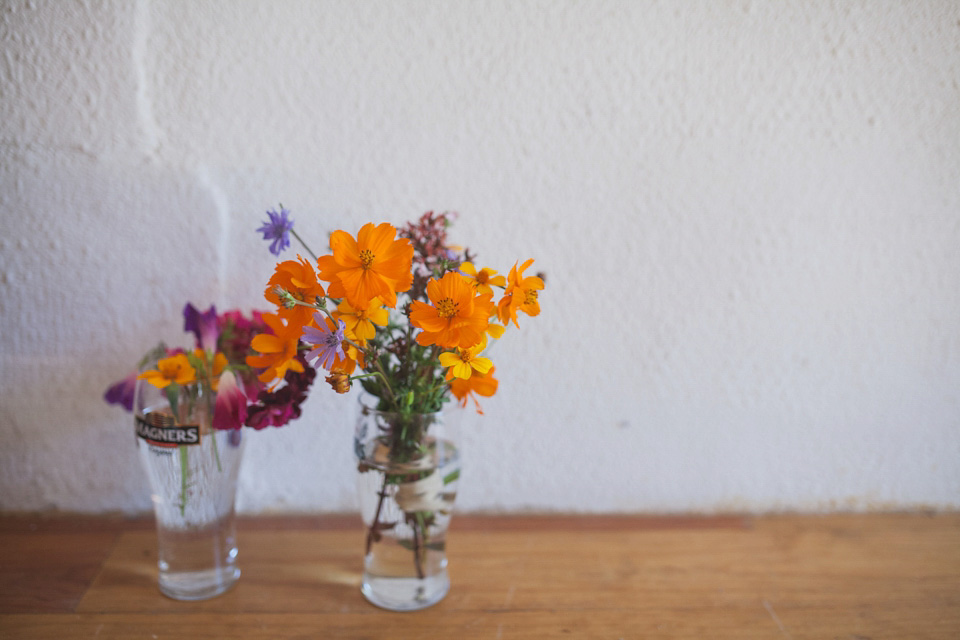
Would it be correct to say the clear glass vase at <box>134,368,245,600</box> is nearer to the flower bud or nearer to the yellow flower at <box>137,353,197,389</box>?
the yellow flower at <box>137,353,197,389</box>

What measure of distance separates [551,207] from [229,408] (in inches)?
18.3

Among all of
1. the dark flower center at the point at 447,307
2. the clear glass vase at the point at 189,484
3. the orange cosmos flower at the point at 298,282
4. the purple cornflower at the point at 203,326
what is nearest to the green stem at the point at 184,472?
the clear glass vase at the point at 189,484

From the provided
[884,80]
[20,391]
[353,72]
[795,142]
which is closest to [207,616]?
[20,391]

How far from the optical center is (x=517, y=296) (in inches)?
24.1

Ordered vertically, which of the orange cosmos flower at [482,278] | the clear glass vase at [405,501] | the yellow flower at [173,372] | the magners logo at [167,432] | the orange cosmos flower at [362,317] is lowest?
the clear glass vase at [405,501]

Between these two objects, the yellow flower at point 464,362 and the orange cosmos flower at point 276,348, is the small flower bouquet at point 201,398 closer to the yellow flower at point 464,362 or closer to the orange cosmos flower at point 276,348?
the orange cosmos flower at point 276,348

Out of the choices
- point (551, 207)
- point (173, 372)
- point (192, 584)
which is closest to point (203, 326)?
point (173, 372)

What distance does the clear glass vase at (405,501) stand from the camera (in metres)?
0.70

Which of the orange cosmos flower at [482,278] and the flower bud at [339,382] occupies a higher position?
the orange cosmos flower at [482,278]

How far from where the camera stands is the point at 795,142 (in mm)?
882

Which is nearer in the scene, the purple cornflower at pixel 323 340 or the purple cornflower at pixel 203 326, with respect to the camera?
the purple cornflower at pixel 323 340

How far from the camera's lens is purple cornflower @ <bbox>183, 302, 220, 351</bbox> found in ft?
2.39

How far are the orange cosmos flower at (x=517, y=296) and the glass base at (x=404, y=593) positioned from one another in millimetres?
333

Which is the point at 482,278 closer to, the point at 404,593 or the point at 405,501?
the point at 405,501
